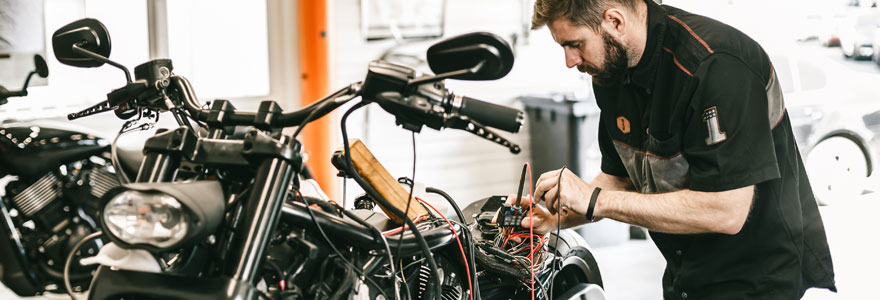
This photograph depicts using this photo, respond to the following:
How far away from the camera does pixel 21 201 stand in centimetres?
325

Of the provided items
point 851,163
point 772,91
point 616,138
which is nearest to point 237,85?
point 616,138

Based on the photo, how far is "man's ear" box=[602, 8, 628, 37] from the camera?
6.49 feet

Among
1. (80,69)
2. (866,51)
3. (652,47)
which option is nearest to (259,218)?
(652,47)

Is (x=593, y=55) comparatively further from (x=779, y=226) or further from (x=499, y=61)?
(x=499, y=61)

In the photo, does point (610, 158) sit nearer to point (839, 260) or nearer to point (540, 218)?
point (540, 218)

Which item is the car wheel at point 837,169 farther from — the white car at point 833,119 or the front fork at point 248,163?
the front fork at point 248,163

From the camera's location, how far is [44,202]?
3279mm

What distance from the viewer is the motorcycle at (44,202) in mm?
3229

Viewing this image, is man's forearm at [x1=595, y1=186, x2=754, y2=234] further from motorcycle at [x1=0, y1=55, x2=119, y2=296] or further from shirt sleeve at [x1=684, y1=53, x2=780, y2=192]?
motorcycle at [x1=0, y1=55, x2=119, y2=296]

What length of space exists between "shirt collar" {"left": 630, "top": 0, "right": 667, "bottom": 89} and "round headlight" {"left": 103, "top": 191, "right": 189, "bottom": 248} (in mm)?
1338

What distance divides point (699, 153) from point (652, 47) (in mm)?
312

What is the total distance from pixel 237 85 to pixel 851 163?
164 inches

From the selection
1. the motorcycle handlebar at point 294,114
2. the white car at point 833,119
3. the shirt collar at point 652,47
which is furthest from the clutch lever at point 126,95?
the white car at point 833,119

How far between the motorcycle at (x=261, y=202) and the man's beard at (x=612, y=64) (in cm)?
67
